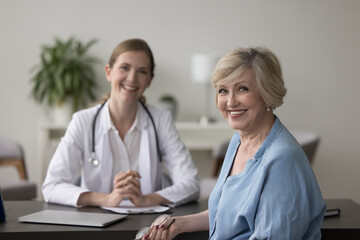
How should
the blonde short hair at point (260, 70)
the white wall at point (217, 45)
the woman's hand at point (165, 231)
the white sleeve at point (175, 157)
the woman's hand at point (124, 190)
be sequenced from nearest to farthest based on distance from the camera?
the blonde short hair at point (260, 70)
the woman's hand at point (165, 231)
the woman's hand at point (124, 190)
the white sleeve at point (175, 157)
the white wall at point (217, 45)

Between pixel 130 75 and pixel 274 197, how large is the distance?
1377 millimetres

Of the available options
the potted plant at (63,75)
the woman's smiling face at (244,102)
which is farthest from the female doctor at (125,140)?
the potted plant at (63,75)

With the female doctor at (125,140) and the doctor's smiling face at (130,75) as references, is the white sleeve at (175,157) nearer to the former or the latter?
the female doctor at (125,140)

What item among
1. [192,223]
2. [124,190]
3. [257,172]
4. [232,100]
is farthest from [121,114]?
[257,172]

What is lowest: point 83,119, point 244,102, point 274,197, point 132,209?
point 132,209

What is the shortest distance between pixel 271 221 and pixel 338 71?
429 cm

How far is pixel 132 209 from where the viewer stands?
2.20 meters

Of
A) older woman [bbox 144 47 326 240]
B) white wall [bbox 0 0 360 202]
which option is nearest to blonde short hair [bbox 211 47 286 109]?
older woman [bbox 144 47 326 240]

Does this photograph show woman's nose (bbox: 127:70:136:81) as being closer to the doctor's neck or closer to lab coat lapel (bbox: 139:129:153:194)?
the doctor's neck

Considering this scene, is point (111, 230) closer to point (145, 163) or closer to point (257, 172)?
point (257, 172)

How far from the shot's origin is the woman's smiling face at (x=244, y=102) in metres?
1.68

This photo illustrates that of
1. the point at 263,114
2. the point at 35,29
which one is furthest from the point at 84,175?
the point at 35,29

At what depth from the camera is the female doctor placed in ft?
8.58

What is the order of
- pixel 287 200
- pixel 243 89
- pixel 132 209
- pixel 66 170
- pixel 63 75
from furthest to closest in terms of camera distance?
Result: pixel 63 75 < pixel 66 170 < pixel 132 209 < pixel 243 89 < pixel 287 200
